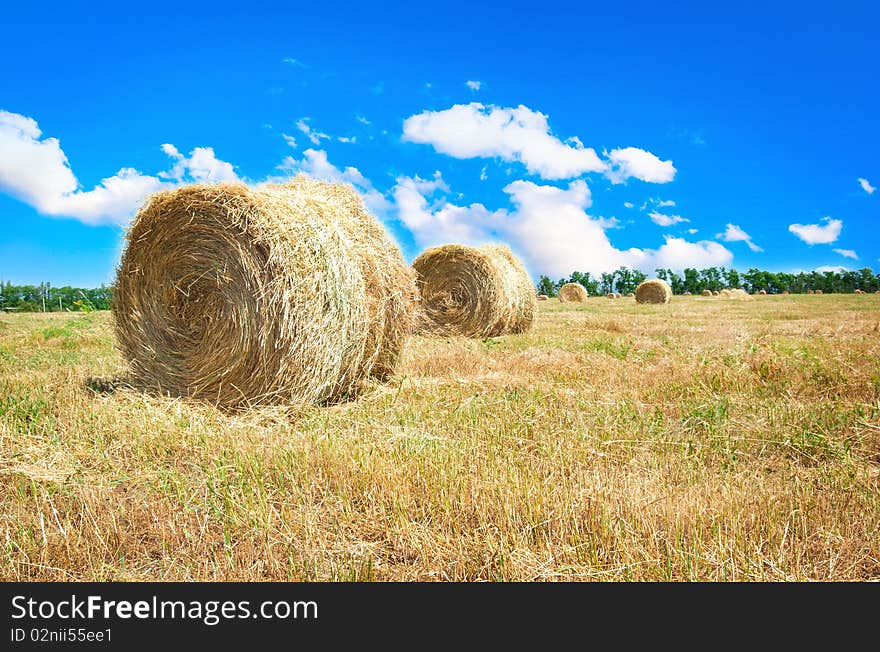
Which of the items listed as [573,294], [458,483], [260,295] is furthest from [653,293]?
[458,483]

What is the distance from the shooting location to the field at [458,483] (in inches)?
94.4

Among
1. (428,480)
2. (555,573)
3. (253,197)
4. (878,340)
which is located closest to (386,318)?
(253,197)

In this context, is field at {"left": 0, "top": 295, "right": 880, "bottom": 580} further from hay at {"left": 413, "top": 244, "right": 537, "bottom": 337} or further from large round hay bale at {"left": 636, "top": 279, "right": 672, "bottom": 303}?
large round hay bale at {"left": 636, "top": 279, "right": 672, "bottom": 303}

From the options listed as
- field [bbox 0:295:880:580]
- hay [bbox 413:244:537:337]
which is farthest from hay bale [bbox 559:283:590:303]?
field [bbox 0:295:880:580]

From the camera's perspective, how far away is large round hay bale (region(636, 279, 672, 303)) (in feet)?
107

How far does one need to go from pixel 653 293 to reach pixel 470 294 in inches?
962

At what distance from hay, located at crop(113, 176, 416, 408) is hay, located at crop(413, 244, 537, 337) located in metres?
5.25

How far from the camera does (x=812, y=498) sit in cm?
287

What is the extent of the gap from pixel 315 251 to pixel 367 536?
2.94m

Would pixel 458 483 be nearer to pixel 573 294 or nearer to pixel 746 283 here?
pixel 573 294

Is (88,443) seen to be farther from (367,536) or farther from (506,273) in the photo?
(506,273)

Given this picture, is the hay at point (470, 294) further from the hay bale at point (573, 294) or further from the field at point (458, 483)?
the hay bale at point (573, 294)

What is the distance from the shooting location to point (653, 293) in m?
33.1

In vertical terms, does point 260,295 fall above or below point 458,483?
above
